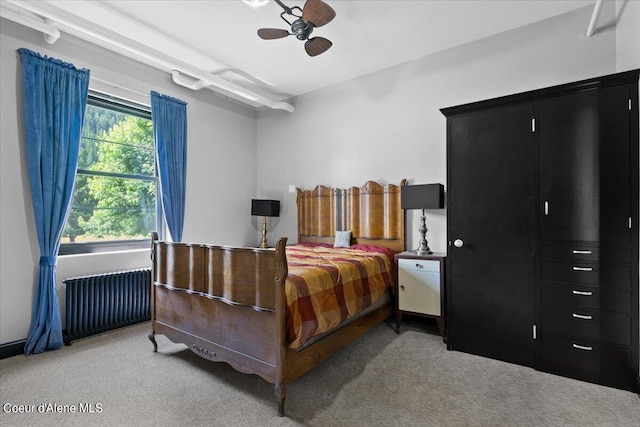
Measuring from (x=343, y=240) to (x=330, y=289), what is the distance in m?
1.79

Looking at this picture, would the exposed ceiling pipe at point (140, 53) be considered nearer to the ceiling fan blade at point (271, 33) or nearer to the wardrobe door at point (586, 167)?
the ceiling fan blade at point (271, 33)

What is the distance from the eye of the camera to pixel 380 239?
4.06m

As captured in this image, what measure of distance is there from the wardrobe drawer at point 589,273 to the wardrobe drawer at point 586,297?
0.04 m

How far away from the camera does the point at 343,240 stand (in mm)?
4254

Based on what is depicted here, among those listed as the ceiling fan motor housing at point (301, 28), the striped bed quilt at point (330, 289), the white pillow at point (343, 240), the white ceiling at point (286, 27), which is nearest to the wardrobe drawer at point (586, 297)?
the striped bed quilt at point (330, 289)

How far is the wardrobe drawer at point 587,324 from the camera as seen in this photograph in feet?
7.26

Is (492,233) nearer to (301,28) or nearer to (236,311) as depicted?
(236,311)

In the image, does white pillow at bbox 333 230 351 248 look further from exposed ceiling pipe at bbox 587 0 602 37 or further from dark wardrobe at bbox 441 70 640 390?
exposed ceiling pipe at bbox 587 0 602 37

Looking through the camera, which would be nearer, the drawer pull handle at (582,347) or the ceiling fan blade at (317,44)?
the drawer pull handle at (582,347)

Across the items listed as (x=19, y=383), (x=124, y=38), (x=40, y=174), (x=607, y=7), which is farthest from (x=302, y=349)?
(x=607, y=7)

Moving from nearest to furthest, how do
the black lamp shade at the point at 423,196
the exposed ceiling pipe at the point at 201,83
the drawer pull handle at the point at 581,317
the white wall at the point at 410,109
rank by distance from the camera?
the drawer pull handle at the point at 581,317 → the white wall at the point at 410,109 → the black lamp shade at the point at 423,196 → the exposed ceiling pipe at the point at 201,83

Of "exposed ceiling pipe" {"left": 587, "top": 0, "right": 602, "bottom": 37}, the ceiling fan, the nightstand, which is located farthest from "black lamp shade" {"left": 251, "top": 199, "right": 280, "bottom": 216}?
"exposed ceiling pipe" {"left": 587, "top": 0, "right": 602, "bottom": 37}

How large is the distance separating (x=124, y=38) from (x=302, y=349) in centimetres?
348

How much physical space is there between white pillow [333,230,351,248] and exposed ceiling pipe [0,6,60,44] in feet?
11.9
